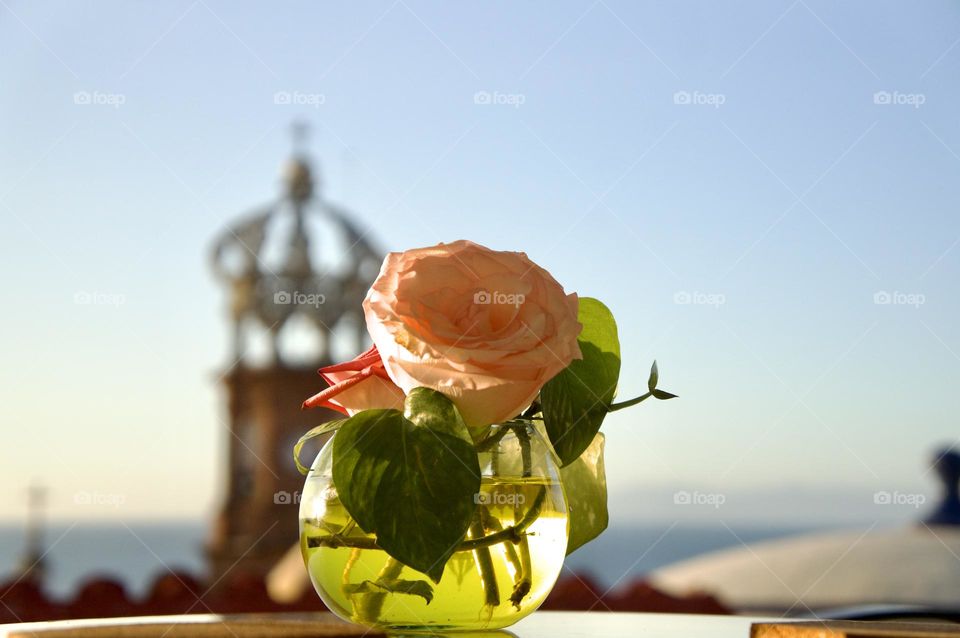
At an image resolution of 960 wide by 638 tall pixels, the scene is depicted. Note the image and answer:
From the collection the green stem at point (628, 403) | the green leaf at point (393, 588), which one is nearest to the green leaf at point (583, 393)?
the green stem at point (628, 403)

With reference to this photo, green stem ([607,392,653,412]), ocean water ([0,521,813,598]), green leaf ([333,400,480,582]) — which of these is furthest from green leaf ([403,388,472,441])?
ocean water ([0,521,813,598])

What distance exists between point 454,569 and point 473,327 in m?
0.13

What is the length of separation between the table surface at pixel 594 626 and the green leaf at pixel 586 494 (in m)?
0.08

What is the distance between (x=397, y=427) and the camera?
491mm

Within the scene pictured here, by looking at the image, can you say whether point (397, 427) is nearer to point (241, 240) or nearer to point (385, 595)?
point (385, 595)

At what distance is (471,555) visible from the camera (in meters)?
0.52

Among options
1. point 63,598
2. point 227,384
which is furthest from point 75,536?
point 63,598

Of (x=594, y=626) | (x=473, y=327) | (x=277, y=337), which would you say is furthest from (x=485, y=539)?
(x=277, y=337)

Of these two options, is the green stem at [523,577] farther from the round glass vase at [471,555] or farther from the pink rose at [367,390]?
the pink rose at [367,390]

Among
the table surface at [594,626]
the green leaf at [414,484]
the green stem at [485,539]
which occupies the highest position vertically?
the green leaf at [414,484]

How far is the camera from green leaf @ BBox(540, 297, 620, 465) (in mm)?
543

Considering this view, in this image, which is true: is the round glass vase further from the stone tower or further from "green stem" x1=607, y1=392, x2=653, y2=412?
the stone tower

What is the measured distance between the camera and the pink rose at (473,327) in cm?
49

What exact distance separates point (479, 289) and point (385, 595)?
171 millimetres
